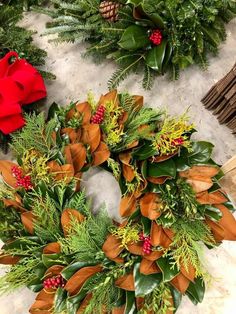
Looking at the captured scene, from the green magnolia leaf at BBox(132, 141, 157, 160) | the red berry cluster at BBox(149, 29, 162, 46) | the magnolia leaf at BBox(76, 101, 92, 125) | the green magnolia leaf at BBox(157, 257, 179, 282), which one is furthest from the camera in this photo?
the red berry cluster at BBox(149, 29, 162, 46)

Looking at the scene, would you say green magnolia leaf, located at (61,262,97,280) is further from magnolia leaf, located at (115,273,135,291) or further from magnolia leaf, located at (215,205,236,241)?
magnolia leaf, located at (215,205,236,241)

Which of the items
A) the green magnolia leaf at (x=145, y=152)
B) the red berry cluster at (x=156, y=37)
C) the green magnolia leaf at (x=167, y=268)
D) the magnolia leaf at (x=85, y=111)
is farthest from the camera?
the red berry cluster at (x=156, y=37)

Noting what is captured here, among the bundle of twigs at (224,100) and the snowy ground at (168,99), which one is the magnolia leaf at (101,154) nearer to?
the snowy ground at (168,99)

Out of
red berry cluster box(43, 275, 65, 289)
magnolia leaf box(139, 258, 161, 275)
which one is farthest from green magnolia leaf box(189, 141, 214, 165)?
red berry cluster box(43, 275, 65, 289)

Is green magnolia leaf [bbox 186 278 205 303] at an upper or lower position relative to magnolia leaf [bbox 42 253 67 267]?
upper

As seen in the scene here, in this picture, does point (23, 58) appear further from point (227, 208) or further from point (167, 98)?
point (227, 208)

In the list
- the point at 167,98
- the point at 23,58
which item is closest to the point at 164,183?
the point at 167,98

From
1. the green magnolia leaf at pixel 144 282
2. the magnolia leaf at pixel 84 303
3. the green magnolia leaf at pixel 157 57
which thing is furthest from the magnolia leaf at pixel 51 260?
the green magnolia leaf at pixel 157 57

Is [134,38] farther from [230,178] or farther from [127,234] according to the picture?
[127,234]
